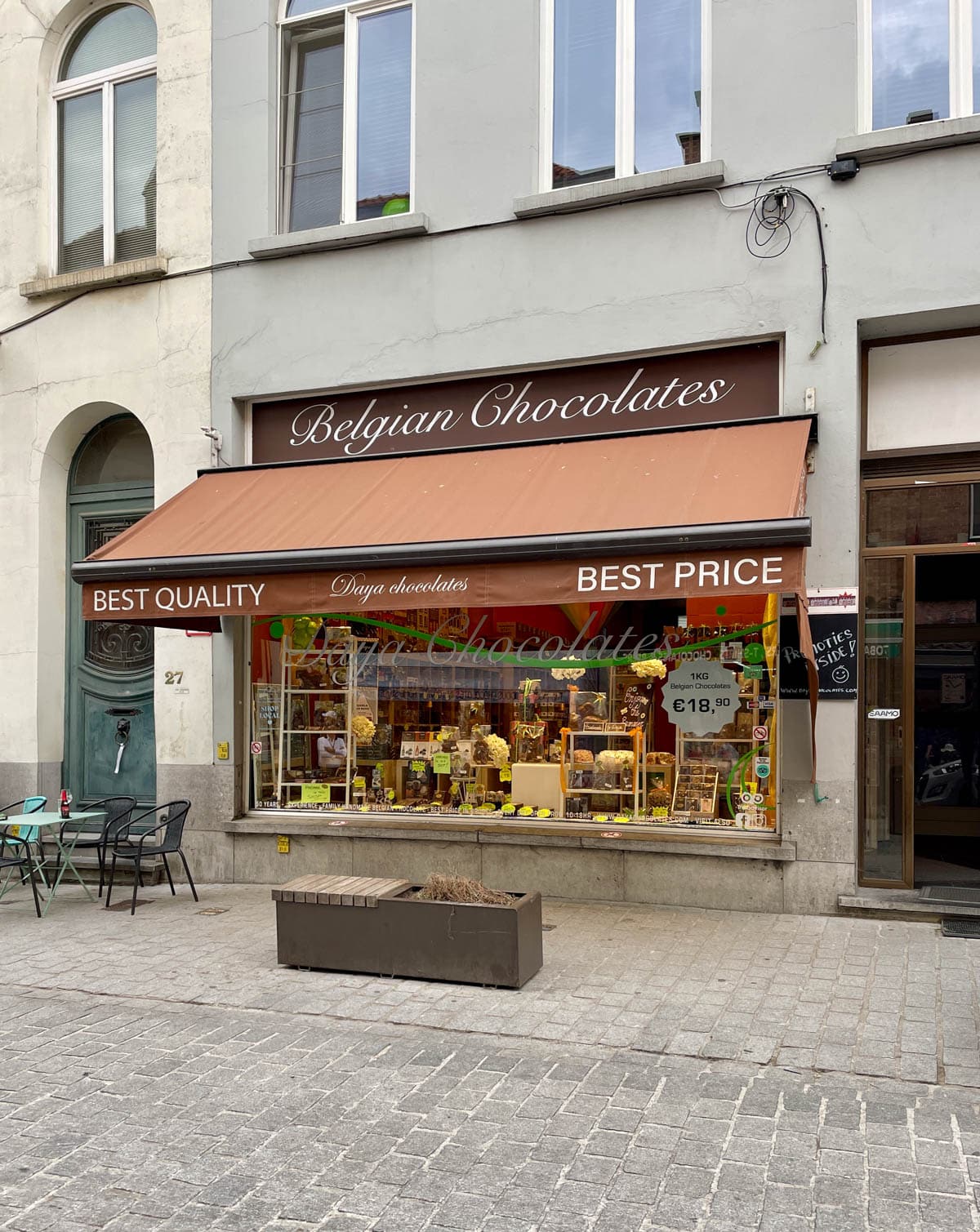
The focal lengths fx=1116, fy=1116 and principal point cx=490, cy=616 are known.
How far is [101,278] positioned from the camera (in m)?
10.4

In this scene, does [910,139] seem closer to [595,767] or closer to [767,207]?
[767,207]

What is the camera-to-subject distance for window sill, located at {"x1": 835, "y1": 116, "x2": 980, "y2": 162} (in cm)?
758

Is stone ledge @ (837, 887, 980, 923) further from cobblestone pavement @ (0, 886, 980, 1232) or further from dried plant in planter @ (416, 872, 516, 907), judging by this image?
dried plant in planter @ (416, 872, 516, 907)

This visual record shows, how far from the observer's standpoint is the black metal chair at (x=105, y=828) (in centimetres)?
881

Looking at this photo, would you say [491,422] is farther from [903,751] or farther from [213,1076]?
[213,1076]

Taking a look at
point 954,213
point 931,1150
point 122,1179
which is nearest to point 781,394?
point 954,213

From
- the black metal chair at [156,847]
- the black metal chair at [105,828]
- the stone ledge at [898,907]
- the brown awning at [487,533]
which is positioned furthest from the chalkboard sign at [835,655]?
the black metal chair at [105,828]

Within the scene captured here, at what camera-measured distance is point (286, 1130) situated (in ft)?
14.6

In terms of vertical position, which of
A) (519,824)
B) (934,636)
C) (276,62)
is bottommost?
(519,824)

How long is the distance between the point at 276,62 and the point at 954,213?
6024 mm

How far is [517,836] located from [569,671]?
1.37 metres

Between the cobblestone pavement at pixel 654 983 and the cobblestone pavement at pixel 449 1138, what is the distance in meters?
0.27

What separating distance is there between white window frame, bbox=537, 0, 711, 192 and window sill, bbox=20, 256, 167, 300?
3646mm

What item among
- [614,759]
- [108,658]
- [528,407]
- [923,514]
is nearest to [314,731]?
[108,658]
